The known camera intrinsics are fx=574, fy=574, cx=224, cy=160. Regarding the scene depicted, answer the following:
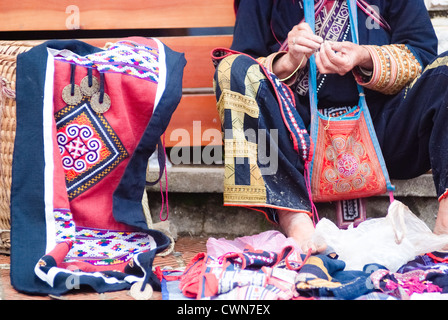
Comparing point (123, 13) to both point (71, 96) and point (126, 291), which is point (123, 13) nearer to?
point (71, 96)

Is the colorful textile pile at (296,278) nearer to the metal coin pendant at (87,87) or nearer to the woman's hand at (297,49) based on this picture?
the metal coin pendant at (87,87)

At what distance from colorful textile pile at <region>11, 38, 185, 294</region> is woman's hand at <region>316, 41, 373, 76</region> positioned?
21.9 inches

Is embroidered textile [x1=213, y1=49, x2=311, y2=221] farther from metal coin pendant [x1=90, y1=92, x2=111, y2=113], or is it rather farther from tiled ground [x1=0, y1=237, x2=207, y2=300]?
metal coin pendant [x1=90, y1=92, x2=111, y2=113]

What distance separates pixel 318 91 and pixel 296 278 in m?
0.97

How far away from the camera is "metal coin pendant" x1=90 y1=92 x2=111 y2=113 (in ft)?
6.27

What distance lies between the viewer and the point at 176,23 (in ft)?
9.05

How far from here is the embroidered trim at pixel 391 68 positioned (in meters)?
2.20

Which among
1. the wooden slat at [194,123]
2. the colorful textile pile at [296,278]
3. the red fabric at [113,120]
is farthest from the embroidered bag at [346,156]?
the red fabric at [113,120]

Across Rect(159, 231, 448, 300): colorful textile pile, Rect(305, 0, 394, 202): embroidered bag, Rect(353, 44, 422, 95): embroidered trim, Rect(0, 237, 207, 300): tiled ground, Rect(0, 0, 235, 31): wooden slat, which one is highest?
Rect(0, 0, 235, 31): wooden slat

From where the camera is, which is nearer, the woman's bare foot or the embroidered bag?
the woman's bare foot

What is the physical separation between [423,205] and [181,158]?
1148 millimetres

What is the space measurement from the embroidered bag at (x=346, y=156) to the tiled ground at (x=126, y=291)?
0.56 metres

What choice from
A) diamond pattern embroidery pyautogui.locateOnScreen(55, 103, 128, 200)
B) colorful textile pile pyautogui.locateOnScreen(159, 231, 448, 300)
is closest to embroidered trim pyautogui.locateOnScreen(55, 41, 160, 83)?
diamond pattern embroidery pyautogui.locateOnScreen(55, 103, 128, 200)
